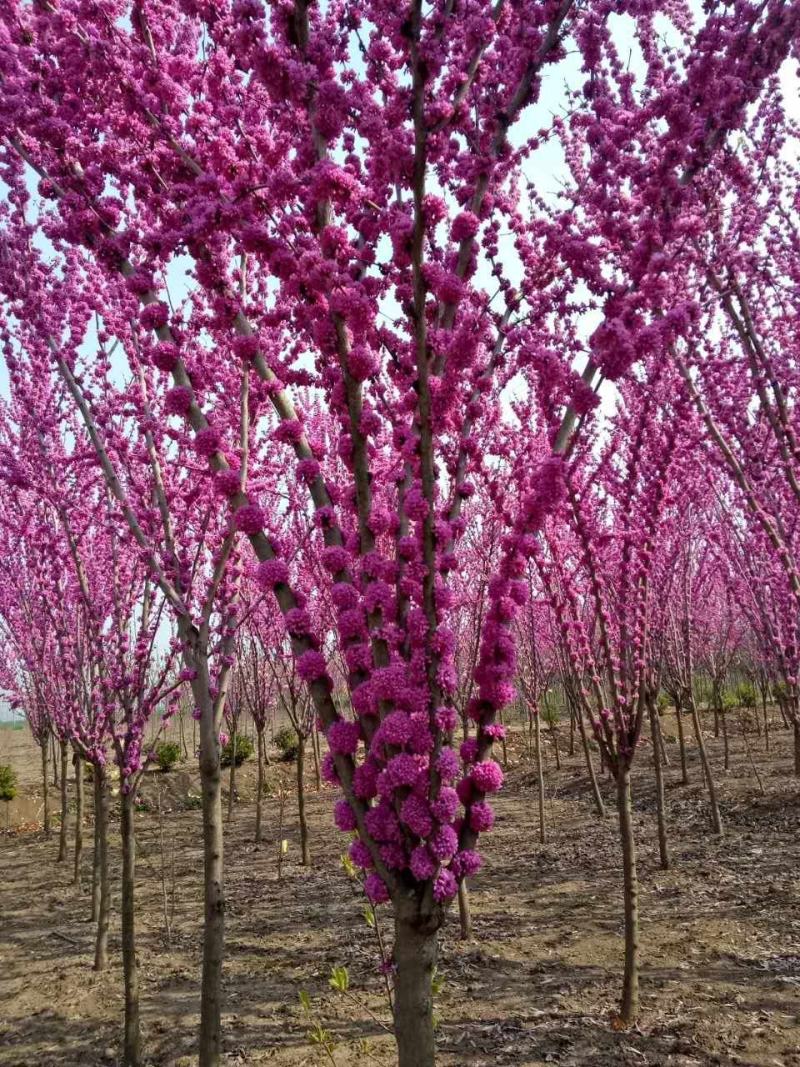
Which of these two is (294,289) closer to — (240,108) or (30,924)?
(240,108)

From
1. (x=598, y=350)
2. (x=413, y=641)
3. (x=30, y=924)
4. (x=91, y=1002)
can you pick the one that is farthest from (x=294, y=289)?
(x=30, y=924)

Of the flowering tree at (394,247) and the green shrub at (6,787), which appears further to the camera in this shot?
the green shrub at (6,787)

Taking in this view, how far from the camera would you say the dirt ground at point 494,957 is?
4.75 m

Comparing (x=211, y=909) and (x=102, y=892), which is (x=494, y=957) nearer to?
(x=211, y=909)

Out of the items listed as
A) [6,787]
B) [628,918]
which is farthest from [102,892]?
[6,787]

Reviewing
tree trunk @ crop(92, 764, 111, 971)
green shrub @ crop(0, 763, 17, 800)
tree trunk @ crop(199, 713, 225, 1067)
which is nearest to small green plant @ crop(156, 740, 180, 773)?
green shrub @ crop(0, 763, 17, 800)

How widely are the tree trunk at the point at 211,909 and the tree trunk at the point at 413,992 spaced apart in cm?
217

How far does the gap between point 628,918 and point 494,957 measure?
178cm

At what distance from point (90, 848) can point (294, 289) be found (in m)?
13.3

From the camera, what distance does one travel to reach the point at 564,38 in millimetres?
2525

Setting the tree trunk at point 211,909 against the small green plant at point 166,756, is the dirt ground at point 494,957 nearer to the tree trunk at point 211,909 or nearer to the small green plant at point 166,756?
the tree trunk at point 211,909

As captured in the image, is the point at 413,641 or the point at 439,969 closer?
the point at 413,641

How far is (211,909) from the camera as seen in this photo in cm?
394

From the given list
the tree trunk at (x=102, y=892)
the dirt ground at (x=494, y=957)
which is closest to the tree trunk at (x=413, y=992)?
the dirt ground at (x=494, y=957)
